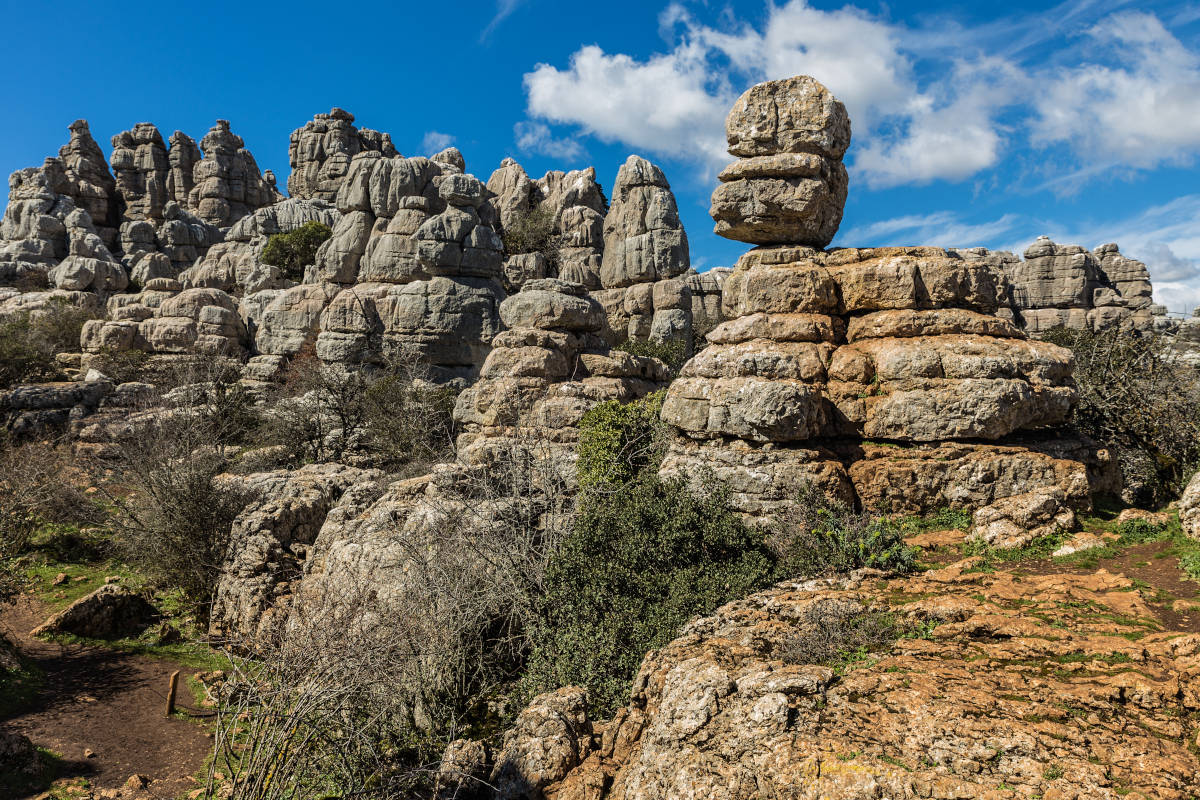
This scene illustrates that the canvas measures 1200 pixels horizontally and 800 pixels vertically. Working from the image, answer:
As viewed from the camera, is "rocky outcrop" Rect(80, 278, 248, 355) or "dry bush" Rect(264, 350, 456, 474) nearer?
"dry bush" Rect(264, 350, 456, 474)

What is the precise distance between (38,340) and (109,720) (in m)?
29.4

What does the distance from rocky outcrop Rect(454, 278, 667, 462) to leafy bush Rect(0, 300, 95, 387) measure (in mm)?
22872

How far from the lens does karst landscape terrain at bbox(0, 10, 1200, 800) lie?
5047mm

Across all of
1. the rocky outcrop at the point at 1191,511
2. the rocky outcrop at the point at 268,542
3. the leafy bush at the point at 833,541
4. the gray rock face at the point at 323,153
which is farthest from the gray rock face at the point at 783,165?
the gray rock face at the point at 323,153

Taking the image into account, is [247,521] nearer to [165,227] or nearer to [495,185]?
[495,185]

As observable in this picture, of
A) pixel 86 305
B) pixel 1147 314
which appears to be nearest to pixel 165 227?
pixel 86 305

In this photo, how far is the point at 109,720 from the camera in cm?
1014

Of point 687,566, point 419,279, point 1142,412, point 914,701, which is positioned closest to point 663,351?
point 419,279

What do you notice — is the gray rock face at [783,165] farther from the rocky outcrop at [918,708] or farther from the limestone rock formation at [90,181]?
the limestone rock formation at [90,181]

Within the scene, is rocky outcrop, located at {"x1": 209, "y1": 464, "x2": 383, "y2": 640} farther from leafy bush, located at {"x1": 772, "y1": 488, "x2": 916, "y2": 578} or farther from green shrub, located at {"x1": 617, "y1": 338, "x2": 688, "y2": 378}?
green shrub, located at {"x1": 617, "y1": 338, "x2": 688, "y2": 378}

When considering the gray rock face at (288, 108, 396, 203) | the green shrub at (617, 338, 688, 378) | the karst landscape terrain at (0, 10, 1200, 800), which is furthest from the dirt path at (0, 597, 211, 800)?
the gray rock face at (288, 108, 396, 203)

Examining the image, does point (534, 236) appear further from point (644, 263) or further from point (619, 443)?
point (619, 443)

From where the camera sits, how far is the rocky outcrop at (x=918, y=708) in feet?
13.7

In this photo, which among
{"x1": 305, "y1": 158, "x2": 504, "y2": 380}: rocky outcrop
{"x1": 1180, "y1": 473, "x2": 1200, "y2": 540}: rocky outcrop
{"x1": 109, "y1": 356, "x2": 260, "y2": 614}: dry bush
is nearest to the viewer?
{"x1": 1180, "y1": 473, "x2": 1200, "y2": 540}: rocky outcrop
